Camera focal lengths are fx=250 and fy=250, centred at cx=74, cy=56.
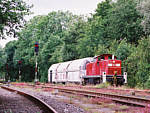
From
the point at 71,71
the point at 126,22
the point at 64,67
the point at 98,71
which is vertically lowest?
the point at 98,71

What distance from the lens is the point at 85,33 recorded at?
146 feet

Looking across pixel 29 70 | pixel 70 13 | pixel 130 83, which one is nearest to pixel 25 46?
pixel 29 70

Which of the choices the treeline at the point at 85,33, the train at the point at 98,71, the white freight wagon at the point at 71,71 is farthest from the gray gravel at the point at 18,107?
the treeline at the point at 85,33

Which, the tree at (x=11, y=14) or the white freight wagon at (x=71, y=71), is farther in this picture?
the white freight wagon at (x=71, y=71)

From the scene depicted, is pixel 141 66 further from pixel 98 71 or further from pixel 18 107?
pixel 18 107

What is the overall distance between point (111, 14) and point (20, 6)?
35.7m

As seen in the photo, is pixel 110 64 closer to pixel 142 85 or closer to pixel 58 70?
pixel 142 85

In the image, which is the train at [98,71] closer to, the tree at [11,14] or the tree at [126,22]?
the tree at [11,14]

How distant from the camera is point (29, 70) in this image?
6425 cm

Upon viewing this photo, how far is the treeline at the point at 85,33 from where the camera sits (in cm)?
3847

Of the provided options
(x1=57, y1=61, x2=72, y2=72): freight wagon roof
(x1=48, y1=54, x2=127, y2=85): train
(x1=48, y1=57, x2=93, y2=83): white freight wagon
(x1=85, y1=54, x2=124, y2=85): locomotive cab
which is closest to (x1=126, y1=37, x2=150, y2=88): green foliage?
(x1=48, y1=54, x2=127, y2=85): train

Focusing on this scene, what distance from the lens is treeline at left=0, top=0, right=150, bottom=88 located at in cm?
3847

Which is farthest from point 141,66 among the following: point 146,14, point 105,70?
point 146,14

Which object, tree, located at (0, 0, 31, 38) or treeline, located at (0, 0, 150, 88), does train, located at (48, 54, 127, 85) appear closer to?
treeline, located at (0, 0, 150, 88)
